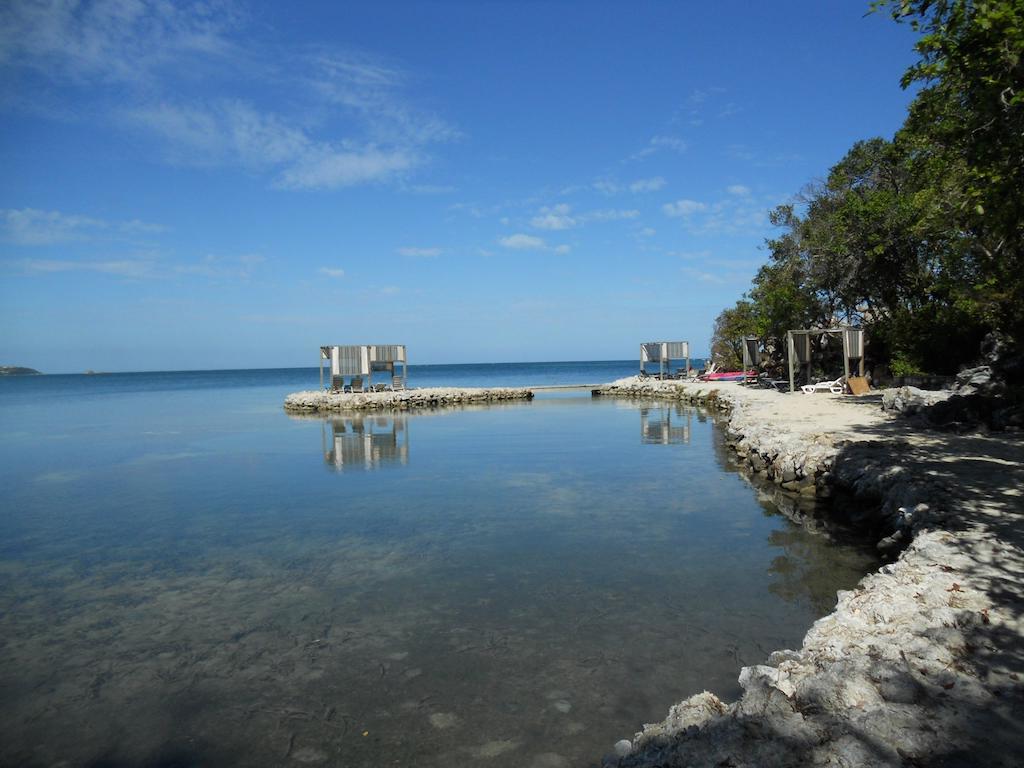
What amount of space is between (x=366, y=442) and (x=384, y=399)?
44.9 feet

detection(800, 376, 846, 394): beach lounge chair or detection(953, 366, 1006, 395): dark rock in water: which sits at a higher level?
detection(953, 366, 1006, 395): dark rock in water

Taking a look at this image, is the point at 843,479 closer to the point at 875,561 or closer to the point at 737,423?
the point at 875,561

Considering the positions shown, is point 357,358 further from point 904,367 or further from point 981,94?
point 981,94

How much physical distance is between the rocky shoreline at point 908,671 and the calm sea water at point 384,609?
33.2 inches

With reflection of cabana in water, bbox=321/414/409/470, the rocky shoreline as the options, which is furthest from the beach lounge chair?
the rocky shoreline

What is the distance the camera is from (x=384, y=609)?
6.40 meters

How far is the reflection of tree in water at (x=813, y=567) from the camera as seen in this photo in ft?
21.4

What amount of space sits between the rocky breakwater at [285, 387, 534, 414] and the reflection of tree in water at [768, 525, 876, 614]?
26.3m

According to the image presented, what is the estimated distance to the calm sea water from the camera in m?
4.37

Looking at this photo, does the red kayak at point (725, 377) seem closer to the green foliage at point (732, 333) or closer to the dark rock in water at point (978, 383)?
the green foliage at point (732, 333)

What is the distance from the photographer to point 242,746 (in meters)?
4.19

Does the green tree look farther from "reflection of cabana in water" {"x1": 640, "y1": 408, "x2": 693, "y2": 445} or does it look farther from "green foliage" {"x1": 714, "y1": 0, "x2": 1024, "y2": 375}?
"reflection of cabana in water" {"x1": 640, "y1": 408, "x2": 693, "y2": 445}

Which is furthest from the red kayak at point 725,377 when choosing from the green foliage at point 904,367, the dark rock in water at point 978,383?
the dark rock in water at point 978,383

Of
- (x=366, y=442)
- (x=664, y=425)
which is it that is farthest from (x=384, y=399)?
(x=664, y=425)
